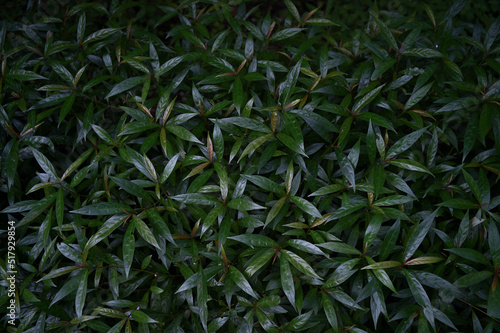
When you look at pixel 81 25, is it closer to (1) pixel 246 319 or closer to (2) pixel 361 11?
(1) pixel 246 319

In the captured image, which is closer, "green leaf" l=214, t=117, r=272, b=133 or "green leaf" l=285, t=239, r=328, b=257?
"green leaf" l=285, t=239, r=328, b=257

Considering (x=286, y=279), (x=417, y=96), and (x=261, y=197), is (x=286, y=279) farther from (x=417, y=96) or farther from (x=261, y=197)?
(x=417, y=96)

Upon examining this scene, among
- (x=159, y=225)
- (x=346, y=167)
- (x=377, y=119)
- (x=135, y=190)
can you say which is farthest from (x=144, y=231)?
(x=377, y=119)

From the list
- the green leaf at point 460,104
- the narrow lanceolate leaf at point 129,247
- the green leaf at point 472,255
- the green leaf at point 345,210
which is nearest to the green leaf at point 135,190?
the narrow lanceolate leaf at point 129,247

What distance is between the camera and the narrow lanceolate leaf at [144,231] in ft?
4.45

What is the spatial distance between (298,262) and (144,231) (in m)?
0.59

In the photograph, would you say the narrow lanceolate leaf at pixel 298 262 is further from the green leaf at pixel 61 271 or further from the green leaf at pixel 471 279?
the green leaf at pixel 61 271

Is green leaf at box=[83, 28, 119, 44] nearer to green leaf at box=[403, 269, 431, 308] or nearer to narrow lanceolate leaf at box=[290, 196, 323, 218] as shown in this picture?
narrow lanceolate leaf at box=[290, 196, 323, 218]

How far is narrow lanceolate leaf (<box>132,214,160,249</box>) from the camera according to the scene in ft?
4.45

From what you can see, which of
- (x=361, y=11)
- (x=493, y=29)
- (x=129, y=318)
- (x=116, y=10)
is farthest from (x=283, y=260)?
(x=361, y=11)

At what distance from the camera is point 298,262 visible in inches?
53.2

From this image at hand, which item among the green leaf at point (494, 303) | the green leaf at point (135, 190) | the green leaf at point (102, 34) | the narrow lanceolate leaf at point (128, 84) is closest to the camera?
the green leaf at point (494, 303)

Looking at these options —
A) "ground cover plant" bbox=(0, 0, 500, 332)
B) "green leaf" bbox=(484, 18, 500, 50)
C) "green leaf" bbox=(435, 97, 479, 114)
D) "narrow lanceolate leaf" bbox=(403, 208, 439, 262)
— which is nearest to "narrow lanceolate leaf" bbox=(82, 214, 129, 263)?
"ground cover plant" bbox=(0, 0, 500, 332)

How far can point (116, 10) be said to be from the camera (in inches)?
78.6
